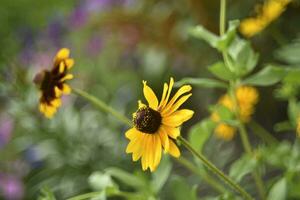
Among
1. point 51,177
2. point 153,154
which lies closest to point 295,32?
point 51,177

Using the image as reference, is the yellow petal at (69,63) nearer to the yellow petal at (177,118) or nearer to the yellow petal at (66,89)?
the yellow petal at (66,89)

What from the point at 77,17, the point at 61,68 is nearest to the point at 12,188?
the point at 77,17

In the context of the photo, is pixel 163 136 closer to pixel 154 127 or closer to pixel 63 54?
pixel 154 127

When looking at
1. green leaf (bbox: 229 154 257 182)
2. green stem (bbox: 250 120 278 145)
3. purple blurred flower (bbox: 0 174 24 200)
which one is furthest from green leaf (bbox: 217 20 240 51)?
purple blurred flower (bbox: 0 174 24 200)

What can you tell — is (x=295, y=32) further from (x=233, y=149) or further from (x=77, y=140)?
(x=77, y=140)

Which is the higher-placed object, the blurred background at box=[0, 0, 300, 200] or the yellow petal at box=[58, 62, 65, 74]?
the blurred background at box=[0, 0, 300, 200]

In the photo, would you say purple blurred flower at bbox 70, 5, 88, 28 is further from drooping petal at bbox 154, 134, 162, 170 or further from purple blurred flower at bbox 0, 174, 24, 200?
drooping petal at bbox 154, 134, 162, 170

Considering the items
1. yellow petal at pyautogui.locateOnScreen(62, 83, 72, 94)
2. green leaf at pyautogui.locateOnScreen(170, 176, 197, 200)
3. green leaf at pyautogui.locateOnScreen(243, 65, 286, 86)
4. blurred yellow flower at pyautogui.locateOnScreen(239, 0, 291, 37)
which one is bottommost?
green leaf at pyautogui.locateOnScreen(170, 176, 197, 200)
